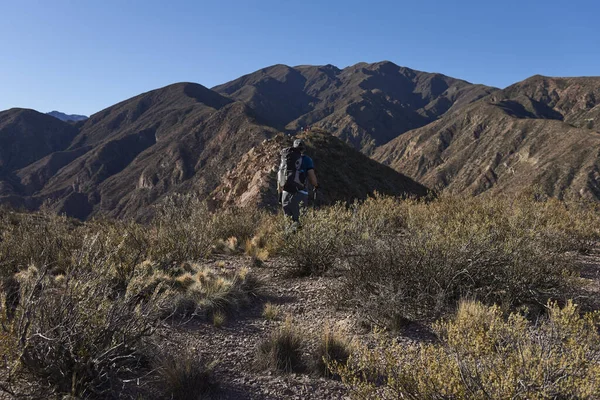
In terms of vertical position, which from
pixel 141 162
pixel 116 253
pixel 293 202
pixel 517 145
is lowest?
pixel 116 253

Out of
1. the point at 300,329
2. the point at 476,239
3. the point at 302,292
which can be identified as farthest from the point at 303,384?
the point at 476,239

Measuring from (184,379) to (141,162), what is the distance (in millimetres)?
101827

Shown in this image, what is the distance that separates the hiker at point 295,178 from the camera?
654 centimetres

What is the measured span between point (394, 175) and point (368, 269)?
2225 centimetres

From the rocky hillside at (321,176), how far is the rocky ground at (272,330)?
22.5 feet

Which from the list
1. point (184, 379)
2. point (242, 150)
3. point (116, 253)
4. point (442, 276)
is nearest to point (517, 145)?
point (242, 150)

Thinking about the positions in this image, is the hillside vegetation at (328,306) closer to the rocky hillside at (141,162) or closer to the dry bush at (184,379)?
the dry bush at (184,379)

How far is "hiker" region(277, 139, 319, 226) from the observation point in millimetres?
6543

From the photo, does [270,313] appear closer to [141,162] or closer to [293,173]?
[293,173]

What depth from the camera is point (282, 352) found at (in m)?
2.91

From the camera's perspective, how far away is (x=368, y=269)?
4012 millimetres

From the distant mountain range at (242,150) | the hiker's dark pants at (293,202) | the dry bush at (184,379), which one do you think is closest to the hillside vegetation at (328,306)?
the dry bush at (184,379)

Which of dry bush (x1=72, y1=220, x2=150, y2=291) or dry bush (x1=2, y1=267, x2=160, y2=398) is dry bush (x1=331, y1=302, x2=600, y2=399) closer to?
dry bush (x1=2, y1=267, x2=160, y2=398)

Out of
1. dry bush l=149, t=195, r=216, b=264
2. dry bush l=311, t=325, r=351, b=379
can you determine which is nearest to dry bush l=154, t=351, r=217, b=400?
dry bush l=311, t=325, r=351, b=379
